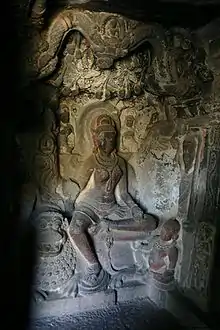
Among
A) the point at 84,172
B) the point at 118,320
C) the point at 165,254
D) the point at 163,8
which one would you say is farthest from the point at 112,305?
the point at 163,8

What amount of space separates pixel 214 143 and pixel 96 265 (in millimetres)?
1004

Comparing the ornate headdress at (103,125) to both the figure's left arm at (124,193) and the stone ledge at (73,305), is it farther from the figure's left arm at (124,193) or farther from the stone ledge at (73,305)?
the stone ledge at (73,305)

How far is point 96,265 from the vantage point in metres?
2.67

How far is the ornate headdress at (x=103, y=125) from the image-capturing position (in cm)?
271

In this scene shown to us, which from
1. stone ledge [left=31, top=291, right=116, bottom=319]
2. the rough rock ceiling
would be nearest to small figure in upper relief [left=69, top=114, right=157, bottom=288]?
stone ledge [left=31, top=291, right=116, bottom=319]

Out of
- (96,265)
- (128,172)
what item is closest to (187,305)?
(96,265)

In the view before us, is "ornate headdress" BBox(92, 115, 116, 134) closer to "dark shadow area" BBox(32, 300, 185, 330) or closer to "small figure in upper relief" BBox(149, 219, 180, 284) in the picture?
"small figure in upper relief" BBox(149, 219, 180, 284)

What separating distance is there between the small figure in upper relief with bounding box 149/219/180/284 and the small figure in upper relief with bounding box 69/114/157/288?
10 centimetres

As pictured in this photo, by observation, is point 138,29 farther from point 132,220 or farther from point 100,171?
point 132,220

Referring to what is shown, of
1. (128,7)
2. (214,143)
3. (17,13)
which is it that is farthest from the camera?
(214,143)

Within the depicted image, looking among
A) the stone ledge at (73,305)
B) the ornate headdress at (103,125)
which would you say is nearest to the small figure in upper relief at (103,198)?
the ornate headdress at (103,125)

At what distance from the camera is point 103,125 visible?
2717 millimetres

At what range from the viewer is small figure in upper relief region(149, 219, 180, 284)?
279 cm

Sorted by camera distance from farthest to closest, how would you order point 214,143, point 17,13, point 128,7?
point 214,143 → point 128,7 → point 17,13
